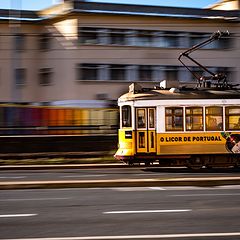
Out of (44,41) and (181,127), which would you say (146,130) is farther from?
(44,41)

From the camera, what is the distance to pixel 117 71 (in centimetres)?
3891

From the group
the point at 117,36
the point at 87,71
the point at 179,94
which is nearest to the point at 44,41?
the point at 87,71

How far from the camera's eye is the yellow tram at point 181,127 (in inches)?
763

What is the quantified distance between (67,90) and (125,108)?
18771 millimetres

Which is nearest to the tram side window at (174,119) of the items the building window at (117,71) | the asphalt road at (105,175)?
the asphalt road at (105,175)

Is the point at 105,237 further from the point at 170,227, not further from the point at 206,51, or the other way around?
the point at 206,51

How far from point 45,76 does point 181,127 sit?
21948mm

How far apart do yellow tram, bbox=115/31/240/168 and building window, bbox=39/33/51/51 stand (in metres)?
21.1

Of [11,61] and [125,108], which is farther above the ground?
[11,61]

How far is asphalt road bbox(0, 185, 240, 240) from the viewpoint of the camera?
7.36 m

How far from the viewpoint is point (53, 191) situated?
40.9 ft

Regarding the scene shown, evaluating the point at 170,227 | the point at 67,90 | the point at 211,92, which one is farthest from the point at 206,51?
the point at 170,227

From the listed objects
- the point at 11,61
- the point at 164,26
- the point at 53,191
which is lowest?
the point at 53,191

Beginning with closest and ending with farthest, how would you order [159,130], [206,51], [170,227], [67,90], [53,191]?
[170,227] → [53,191] → [159,130] → [67,90] → [206,51]
